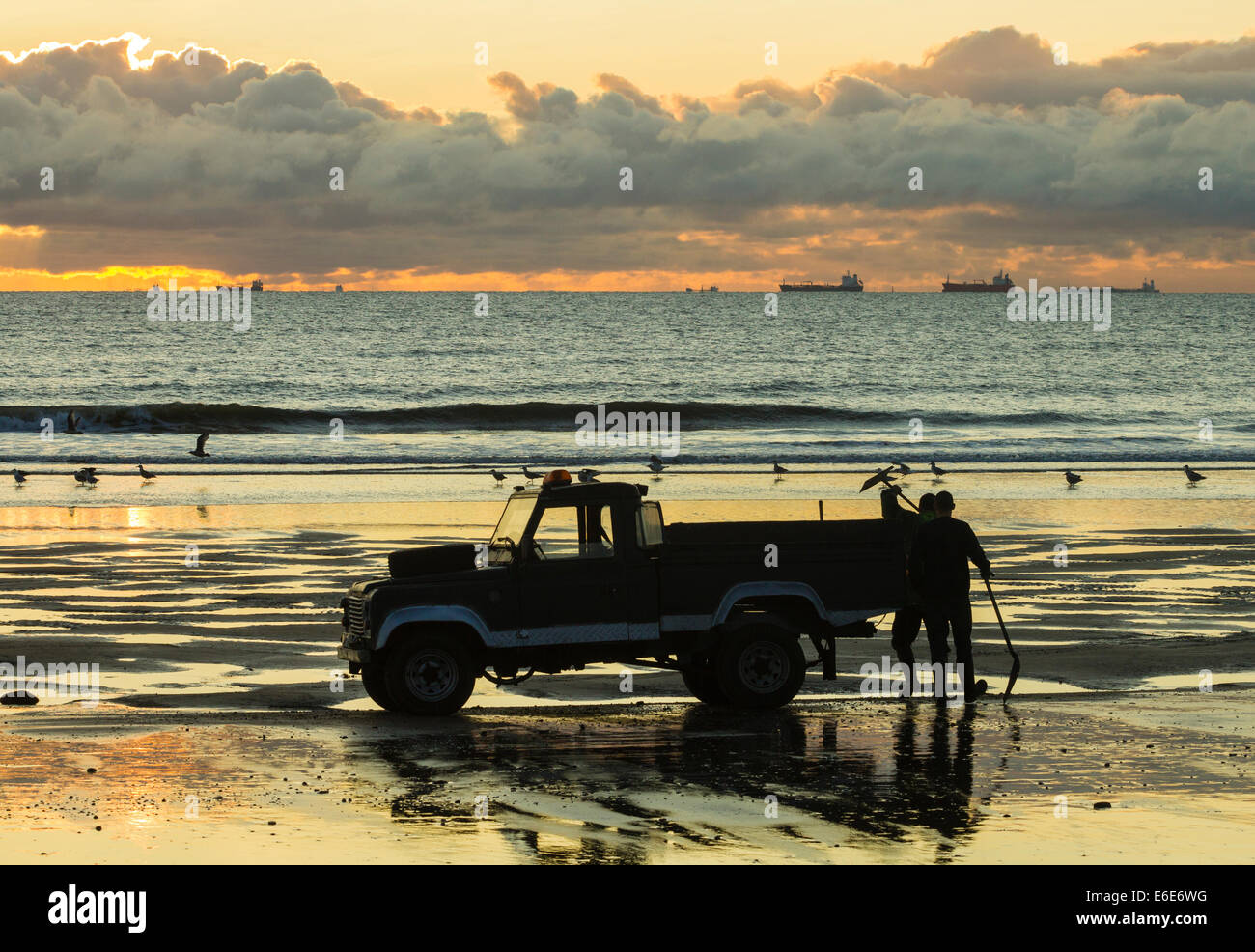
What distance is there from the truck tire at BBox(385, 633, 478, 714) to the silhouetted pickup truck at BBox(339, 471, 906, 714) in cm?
1

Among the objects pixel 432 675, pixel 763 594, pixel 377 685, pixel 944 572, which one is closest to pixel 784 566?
pixel 763 594

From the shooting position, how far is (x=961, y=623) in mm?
14492

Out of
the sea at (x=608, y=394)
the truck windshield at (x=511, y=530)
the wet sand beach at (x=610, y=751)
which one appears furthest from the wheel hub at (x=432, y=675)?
the sea at (x=608, y=394)

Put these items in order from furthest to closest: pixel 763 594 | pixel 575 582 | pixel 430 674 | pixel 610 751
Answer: pixel 763 594 < pixel 575 582 < pixel 430 674 < pixel 610 751

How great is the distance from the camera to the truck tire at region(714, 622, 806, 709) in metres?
13.7

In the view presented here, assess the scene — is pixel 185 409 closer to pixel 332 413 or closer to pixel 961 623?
pixel 332 413

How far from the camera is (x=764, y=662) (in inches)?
543

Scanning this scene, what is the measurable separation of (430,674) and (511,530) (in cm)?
152

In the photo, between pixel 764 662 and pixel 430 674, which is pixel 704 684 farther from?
pixel 430 674

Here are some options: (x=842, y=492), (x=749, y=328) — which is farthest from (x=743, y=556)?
(x=749, y=328)

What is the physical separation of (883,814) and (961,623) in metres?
5.18

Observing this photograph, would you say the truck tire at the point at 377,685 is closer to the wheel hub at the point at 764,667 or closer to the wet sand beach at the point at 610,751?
the wet sand beach at the point at 610,751

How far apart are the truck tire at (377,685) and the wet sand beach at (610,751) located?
5.0 inches

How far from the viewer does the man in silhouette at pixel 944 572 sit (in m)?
14.5
